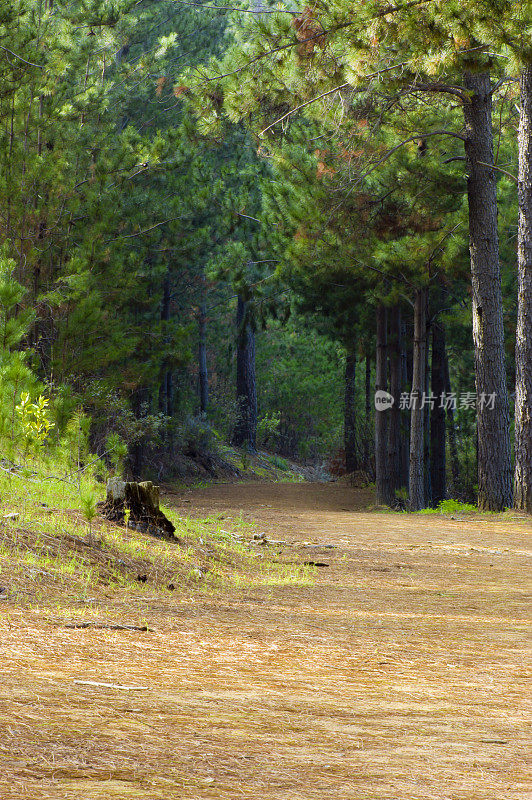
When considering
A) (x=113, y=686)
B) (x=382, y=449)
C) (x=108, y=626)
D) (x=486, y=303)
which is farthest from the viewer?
(x=382, y=449)

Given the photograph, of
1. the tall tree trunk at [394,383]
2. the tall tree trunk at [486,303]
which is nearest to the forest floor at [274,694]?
the tall tree trunk at [486,303]

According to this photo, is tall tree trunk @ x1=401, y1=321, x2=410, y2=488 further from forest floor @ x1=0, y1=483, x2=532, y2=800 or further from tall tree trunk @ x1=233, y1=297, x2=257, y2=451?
forest floor @ x1=0, y1=483, x2=532, y2=800

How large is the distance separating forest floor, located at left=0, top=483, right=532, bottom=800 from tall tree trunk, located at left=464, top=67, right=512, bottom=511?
5891 millimetres

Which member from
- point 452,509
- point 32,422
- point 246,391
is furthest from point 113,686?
point 246,391

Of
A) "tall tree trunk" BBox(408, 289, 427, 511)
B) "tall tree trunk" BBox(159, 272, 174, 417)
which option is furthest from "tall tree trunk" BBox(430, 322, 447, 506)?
"tall tree trunk" BBox(159, 272, 174, 417)

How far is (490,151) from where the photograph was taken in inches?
439

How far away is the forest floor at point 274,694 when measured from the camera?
1886 mm

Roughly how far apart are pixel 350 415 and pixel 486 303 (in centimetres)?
1124

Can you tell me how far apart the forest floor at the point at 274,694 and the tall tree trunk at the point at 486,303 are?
5.89 meters

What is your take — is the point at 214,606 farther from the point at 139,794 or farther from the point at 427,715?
the point at 139,794

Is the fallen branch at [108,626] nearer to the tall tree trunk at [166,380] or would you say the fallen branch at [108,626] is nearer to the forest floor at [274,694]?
the forest floor at [274,694]

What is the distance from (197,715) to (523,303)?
8890mm

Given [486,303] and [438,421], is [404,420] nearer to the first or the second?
[438,421]

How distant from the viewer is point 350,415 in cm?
2200
